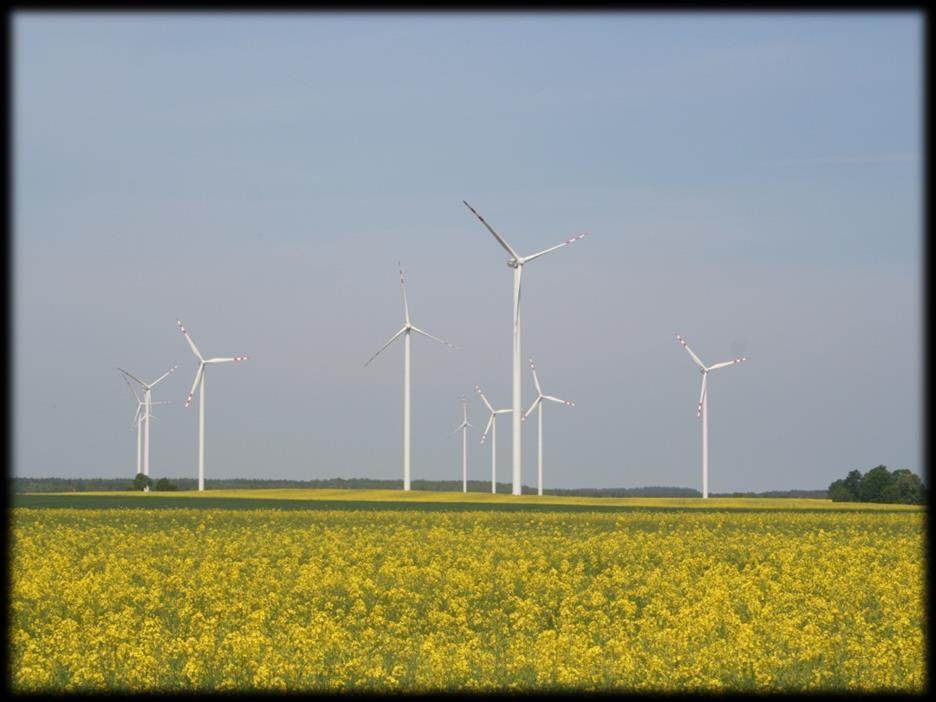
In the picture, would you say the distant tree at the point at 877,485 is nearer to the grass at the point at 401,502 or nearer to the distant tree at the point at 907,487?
the distant tree at the point at 907,487

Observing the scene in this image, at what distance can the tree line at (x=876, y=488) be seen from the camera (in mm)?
108938

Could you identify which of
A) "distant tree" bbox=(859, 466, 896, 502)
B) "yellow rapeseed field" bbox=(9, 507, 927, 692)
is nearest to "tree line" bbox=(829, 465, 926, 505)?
"distant tree" bbox=(859, 466, 896, 502)

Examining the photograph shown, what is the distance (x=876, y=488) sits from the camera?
110 meters

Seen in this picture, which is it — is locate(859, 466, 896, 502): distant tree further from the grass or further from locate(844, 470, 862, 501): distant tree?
the grass

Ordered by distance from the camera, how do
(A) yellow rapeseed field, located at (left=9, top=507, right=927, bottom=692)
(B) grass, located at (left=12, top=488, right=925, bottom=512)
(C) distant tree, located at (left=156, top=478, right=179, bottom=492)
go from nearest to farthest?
(A) yellow rapeseed field, located at (left=9, top=507, right=927, bottom=692) → (B) grass, located at (left=12, top=488, right=925, bottom=512) → (C) distant tree, located at (left=156, top=478, right=179, bottom=492)

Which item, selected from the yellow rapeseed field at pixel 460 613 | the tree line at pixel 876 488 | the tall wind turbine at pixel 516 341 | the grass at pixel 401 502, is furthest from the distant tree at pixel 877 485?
the yellow rapeseed field at pixel 460 613

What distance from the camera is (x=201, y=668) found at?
54.7 feet

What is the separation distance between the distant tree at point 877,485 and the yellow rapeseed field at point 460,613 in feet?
235

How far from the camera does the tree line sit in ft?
357

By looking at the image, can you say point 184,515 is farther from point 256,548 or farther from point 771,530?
point 771,530

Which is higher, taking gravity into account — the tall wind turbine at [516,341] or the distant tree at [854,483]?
the tall wind turbine at [516,341]

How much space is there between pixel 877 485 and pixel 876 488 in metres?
0.49

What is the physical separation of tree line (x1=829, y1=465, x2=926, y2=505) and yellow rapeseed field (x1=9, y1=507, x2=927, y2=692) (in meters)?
71.5

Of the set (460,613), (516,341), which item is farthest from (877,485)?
(460,613)
